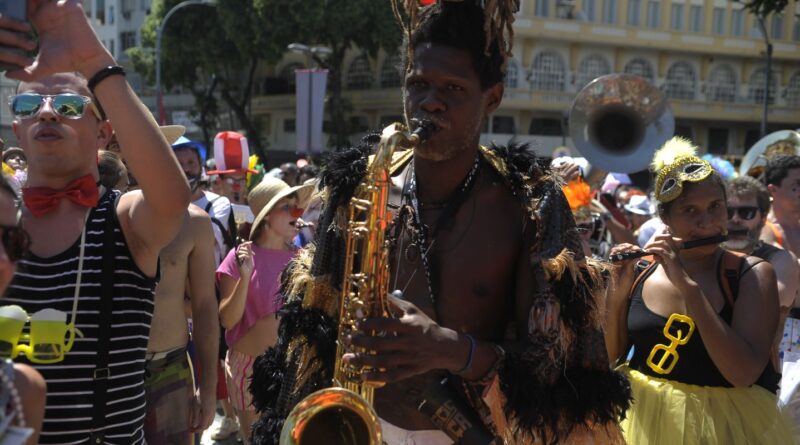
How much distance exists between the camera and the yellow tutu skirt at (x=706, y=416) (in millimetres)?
3682

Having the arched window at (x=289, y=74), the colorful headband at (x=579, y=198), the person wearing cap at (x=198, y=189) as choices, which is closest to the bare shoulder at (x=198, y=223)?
the person wearing cap at (x=198, y=189)

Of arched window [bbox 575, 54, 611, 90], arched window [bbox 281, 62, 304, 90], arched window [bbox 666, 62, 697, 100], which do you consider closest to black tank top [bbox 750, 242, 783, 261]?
arched window [bbox 575, 54, 611, 90]

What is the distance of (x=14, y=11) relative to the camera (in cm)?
200

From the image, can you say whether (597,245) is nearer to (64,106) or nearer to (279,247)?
(279,247)

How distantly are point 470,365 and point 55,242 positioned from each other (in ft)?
4.63

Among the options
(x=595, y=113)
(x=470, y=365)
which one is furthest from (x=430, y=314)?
(x=595, y=113)

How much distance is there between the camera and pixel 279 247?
6176 millimetres

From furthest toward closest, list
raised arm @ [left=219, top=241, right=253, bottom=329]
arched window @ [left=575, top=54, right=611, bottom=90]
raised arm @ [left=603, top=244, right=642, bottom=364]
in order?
arched window @ [left=575, top=54, right=611, bottom=90] < raised arm @ [left=219, top=241, right=253, bottom=329] < raised arm @ [left=603, top=244, right=642, bottom=364]

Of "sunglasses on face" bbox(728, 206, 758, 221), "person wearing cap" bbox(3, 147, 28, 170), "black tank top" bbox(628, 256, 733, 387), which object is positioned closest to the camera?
"black tank top" bbox(628, 256, 733, 387)

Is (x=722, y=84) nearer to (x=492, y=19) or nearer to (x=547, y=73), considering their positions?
(x=547, y=73)

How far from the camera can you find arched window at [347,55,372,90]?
4412 cm

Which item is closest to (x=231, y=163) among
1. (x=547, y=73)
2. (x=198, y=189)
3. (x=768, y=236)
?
(x=198, y=189)

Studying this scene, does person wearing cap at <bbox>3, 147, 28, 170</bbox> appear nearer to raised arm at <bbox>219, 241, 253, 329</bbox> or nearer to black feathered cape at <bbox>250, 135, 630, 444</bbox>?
raised arm at <bbox>219, 241, 253, 329</bbox>

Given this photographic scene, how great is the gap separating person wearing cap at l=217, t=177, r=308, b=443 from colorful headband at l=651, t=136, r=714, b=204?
263 cm
